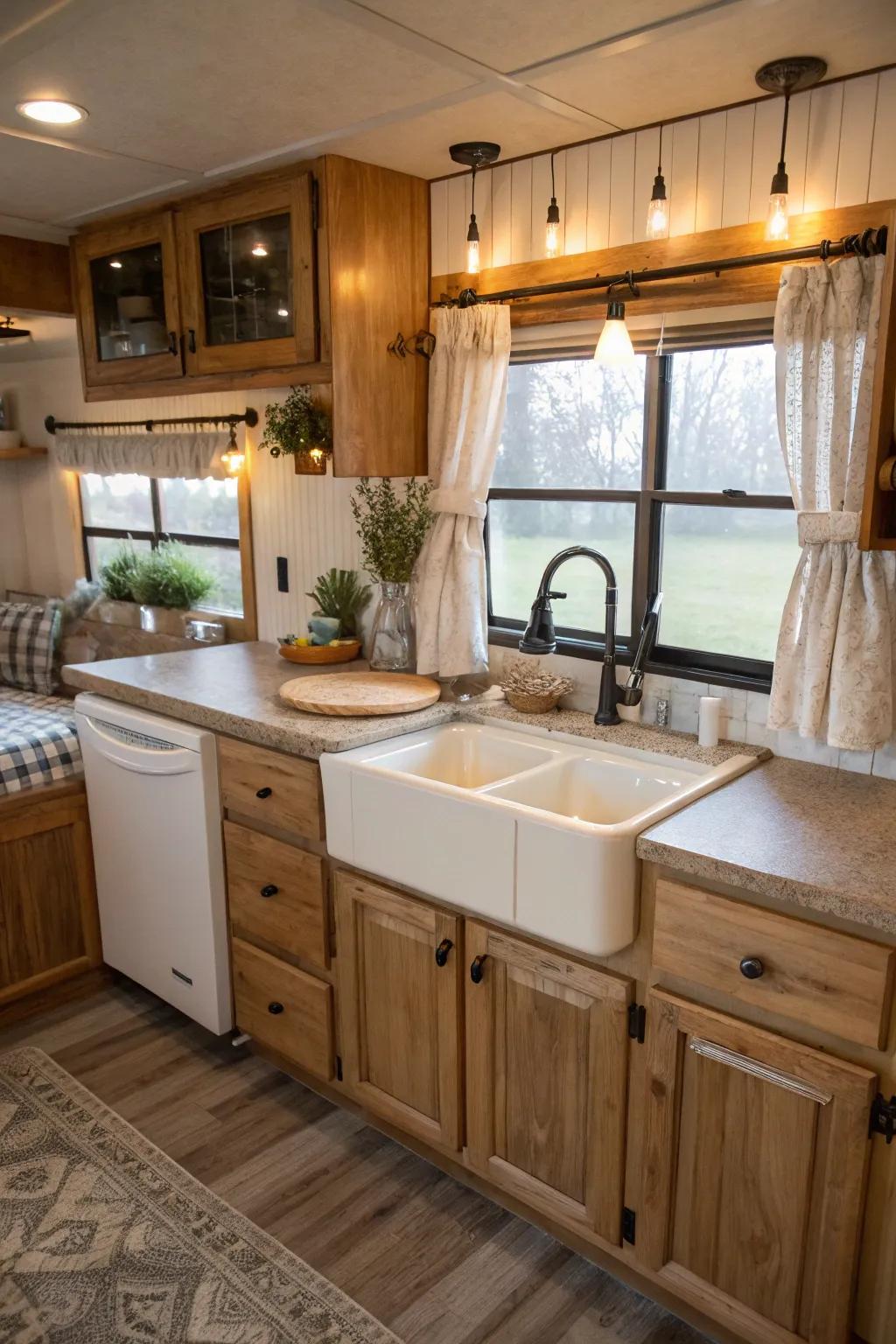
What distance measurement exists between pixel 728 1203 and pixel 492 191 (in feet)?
7.73

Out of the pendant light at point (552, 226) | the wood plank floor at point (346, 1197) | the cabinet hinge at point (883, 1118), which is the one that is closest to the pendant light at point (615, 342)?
the pendant light at point (552, 226)

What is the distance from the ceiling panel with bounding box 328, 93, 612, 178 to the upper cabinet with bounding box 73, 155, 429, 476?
0.11 m

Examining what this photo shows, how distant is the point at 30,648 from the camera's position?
3.91 m

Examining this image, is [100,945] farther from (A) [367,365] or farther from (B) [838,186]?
(B) [838,186]

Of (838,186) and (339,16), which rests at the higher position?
(339,16)

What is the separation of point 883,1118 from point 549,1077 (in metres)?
0.66

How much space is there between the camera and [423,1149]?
7.66 feet

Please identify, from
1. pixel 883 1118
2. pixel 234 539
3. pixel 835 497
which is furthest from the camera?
pixel 234 539

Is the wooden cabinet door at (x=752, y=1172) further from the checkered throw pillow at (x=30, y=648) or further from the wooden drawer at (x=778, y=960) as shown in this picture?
the checkered throw pillow at (x=30, y=648)

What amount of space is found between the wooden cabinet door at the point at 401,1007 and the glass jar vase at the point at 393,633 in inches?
30.2

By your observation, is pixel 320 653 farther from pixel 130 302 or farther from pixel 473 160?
pixel 473 160

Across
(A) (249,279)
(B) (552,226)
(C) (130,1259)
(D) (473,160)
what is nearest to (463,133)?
(D) (473,160)

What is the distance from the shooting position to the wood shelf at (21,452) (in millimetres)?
4207

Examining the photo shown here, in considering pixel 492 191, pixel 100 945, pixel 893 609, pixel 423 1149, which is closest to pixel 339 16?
pixel 492 191
